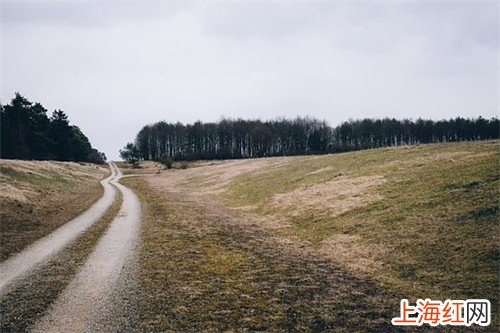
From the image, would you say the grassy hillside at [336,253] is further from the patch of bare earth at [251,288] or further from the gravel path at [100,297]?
the gravel path at [100,297]

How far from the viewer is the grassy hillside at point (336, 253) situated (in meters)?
9.40

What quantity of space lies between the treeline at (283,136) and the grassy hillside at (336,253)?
122 meters

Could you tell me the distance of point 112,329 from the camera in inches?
328

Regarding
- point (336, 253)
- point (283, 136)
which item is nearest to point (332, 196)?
point (336, 253)

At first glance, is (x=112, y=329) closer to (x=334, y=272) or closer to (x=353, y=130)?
(x=334, y=272)

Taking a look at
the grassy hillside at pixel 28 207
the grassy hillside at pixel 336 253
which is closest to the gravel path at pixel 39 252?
the grassy hillside at pixel 28 207

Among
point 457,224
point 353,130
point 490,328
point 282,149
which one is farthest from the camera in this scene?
point 353,130

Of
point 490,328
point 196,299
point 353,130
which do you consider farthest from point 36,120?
point 353,130

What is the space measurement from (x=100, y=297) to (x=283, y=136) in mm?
149431

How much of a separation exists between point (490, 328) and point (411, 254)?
17.0 feet

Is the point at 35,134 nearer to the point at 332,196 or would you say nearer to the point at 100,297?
the point at 332,196

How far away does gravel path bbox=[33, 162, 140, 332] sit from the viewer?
853cm

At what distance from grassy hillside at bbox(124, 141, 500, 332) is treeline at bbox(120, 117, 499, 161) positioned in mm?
121643

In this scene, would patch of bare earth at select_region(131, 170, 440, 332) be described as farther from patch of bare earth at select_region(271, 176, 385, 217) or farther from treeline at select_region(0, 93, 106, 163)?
treeline at select_region(0, 93, 106, 163)
